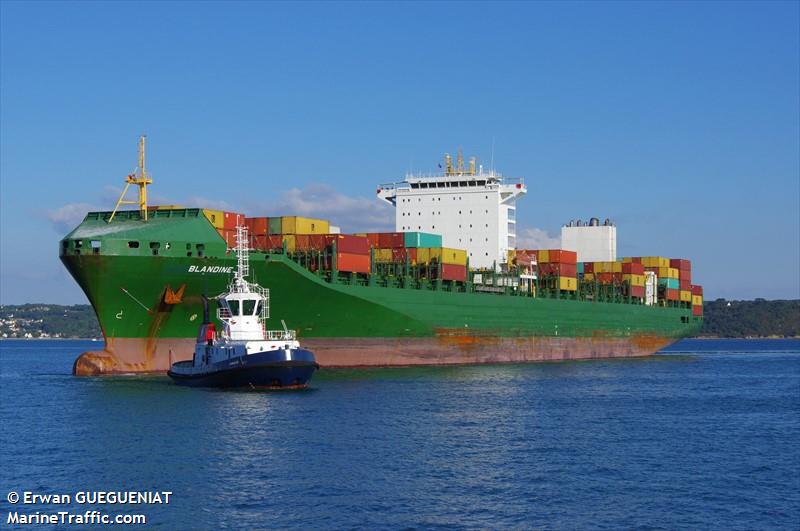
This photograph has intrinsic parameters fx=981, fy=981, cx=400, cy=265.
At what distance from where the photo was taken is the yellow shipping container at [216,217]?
4226 cm

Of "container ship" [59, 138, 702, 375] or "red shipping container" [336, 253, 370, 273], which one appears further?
"red shipping container" [336, 253, 370, 273]

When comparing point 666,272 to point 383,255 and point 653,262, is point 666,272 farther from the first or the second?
point 383,255

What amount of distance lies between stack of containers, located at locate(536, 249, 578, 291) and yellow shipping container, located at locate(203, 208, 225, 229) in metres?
28.8

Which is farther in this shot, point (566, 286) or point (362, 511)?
point (566, 286)

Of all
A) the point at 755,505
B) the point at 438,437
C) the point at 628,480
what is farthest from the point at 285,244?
the point at 755,505

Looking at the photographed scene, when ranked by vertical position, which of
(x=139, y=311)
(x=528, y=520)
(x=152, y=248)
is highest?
(x=152, y=248)

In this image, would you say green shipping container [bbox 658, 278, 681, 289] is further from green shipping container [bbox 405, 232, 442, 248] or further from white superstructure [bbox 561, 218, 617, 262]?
green shipping container [bbox 405, 232, 442, 248]

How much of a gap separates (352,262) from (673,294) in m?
42.4

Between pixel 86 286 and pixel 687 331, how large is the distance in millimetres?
57606

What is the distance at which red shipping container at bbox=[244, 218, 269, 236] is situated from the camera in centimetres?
4688

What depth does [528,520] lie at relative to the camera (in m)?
18.4

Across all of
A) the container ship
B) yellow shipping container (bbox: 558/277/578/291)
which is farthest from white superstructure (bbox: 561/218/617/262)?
yellow shipping container (bbox: 558/277/578/291)

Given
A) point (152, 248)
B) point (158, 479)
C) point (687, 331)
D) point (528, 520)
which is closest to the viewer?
point (528, 520)

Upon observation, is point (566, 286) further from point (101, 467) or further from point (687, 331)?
point (101, 467)
